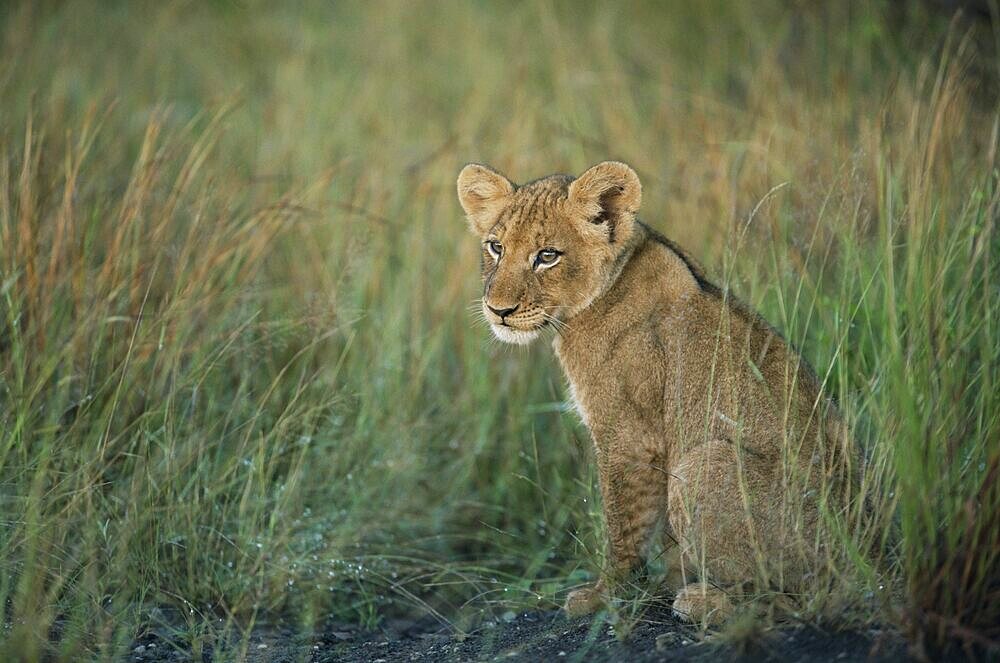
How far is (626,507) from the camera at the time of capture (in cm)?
465

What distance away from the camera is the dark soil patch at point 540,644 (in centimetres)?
364

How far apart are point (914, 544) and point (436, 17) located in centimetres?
951

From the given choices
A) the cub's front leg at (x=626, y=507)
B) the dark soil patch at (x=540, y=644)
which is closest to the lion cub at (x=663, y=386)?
the cub's front leg at (x=626, y=507)

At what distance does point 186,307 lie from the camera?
581 centimetres

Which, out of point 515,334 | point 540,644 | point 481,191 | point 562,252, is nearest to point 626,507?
point 540,644

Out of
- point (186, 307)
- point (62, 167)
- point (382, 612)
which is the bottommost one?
Result: point (382, 612)

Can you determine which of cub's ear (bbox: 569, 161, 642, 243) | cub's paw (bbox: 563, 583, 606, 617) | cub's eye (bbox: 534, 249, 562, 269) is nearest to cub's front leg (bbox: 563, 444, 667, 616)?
cub's paw (bbox: 563, 583, 606, 617)

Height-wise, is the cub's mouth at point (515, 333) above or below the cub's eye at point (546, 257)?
below

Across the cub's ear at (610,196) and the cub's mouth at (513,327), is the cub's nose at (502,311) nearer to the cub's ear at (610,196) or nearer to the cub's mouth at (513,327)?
the cub's mouth at (513,327)

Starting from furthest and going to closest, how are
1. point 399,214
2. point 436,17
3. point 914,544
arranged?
1. point 436,17
2. point 399,214
3. point 914,544

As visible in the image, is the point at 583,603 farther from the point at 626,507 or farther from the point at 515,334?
the point at 515,334

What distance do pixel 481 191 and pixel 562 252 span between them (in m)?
0.66

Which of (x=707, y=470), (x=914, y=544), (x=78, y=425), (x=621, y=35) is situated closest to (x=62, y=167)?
(x=78, y=425)

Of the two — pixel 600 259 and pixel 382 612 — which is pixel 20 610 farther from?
pixel 600 259
